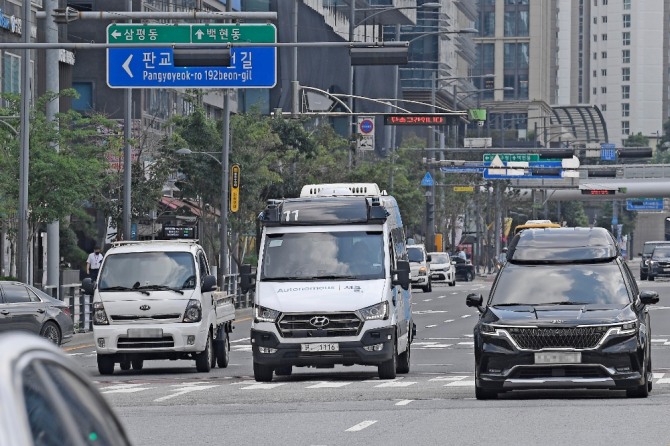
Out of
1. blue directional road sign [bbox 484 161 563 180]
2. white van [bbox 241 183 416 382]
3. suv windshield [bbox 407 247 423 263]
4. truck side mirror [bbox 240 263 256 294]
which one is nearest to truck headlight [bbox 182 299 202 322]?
white van [bbox 241 183 416 382]

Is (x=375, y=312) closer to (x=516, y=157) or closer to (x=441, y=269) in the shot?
(x=441, y=269)

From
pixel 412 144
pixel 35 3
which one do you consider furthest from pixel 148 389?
pixel 412 144

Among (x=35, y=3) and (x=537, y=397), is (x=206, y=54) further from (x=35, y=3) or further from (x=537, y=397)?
(x=35, y=3)

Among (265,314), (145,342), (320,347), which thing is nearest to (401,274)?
(320,347)

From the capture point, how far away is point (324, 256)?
23234 mm

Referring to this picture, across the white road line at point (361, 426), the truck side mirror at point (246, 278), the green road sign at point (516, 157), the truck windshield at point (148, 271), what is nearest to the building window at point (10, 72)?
the truck windshield at point (148, 271)

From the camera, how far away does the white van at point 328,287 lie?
2223cm

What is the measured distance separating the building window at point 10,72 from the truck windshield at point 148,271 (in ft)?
93.5

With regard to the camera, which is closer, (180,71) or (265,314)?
(265,314)

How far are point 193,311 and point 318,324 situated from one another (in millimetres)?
3320

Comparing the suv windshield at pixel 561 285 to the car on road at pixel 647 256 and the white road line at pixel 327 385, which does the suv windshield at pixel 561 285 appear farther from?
the car on road at pixel 647 256

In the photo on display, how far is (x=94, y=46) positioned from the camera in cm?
2925

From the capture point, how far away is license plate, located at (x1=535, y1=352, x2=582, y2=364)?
58.8 feet

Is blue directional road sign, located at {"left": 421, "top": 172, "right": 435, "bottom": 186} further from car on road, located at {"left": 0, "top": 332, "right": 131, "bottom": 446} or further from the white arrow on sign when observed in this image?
car on road, located at {"left": 0, "top": 332, "right": 131, "bottom": 446}
